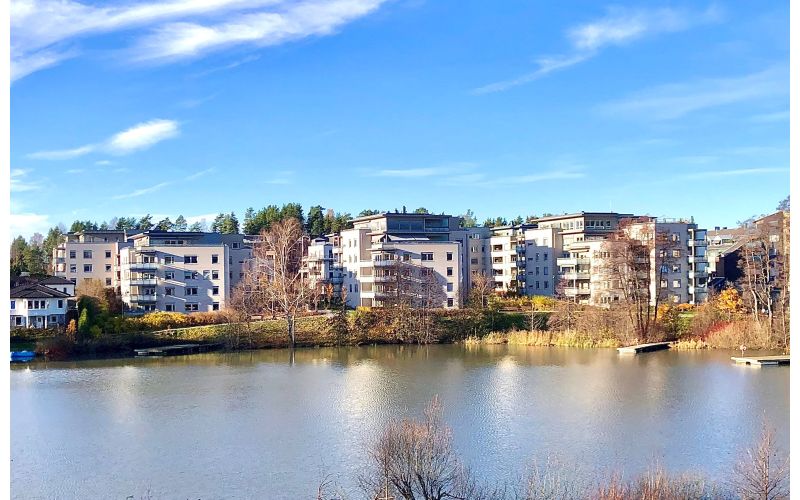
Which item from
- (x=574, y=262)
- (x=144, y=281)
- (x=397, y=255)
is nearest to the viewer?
(x=397, y=255)

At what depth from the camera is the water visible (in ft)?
42.0

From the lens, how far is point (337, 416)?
56.8 ft

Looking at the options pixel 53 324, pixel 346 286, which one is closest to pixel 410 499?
pixel 53 324

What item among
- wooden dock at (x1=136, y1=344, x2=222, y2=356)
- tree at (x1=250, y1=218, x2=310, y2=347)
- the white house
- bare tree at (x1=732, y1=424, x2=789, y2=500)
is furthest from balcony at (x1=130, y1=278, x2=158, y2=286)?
bare tree at (x1=732, y1=424, x2=789, y2=500)

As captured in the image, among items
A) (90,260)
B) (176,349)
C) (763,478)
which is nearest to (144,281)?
(90,260)

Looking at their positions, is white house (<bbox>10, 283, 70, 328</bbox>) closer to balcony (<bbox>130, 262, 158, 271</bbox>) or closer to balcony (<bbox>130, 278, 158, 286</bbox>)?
balcony (<bbox>130, 278, 158, 286</bbox>)

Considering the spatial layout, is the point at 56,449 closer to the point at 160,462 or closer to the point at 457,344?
the point at 160,462

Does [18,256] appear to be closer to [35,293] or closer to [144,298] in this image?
[144,298]

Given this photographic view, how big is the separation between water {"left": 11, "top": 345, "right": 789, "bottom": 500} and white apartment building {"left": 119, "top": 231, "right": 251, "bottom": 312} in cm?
1141

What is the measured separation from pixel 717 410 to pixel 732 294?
59.1 feet

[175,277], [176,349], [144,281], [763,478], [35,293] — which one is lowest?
[176,349]

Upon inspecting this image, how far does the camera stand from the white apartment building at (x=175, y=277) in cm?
3884

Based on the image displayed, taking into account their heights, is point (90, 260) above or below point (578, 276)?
above

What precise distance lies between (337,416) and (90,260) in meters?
31.6
